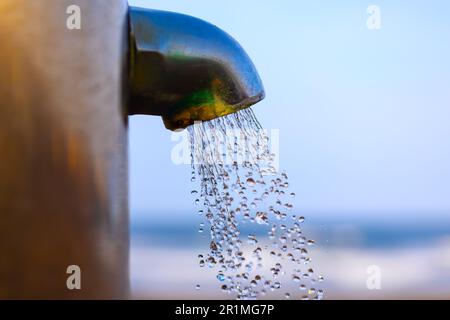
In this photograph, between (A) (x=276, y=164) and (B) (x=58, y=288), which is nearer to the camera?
(B) (x=58, y=288)

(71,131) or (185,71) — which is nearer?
(71,131)

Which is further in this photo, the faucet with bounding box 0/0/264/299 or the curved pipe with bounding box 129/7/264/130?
the curved pipe with bounding box 129/7/264/130

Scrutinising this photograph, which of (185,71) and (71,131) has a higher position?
(185,71)

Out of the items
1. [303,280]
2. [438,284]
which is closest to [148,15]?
[303,280]

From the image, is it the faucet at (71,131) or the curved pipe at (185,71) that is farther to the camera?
the curved pipe at (185,71)

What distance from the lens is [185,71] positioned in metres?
1.90

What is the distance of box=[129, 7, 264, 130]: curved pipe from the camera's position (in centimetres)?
187

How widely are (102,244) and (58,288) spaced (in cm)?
15

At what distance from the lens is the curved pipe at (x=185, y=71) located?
1.87m
